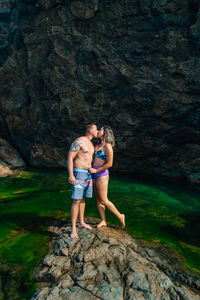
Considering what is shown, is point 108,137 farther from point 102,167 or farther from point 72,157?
point 72,157

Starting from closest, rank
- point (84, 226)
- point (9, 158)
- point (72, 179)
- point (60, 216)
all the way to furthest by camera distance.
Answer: point (72, 179), point (84, 226), point (60, 216), point (9, 158)

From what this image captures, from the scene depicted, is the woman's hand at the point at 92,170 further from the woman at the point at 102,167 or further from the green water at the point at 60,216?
the green water at the point at 60,216

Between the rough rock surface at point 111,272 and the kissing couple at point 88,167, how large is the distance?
42 cm

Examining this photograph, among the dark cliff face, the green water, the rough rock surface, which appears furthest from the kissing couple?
the dark cliff face

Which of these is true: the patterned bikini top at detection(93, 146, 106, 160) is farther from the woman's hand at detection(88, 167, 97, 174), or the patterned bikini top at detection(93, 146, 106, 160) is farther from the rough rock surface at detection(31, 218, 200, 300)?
the rough rock surface at detection(31, 218, 200, 300)

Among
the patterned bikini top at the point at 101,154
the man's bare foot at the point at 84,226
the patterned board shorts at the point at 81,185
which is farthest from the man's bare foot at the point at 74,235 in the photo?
the patterned bikini top at the point at 101,154

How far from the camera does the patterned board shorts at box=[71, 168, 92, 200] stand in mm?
3459

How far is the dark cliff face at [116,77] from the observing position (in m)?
8.87

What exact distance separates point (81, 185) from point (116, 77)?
24.9ft

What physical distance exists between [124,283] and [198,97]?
8861mm

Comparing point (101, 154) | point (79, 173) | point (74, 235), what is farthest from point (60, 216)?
point (101, 154)

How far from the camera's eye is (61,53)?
10.0 metres

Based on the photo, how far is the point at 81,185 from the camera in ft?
11.6

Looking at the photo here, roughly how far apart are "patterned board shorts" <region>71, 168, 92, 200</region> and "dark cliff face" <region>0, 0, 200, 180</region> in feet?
23.7
